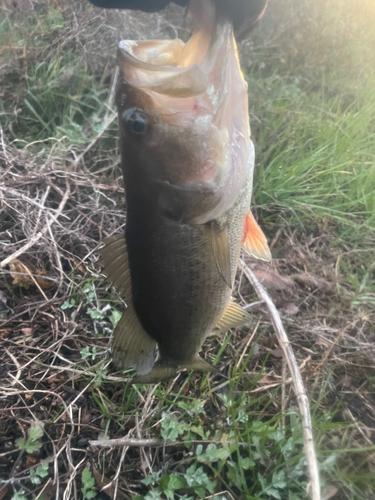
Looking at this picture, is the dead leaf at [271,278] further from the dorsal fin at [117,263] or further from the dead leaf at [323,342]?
the dorsal fin at [117,263]

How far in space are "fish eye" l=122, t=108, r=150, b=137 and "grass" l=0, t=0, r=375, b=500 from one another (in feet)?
4.35

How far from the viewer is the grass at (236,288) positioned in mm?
1882

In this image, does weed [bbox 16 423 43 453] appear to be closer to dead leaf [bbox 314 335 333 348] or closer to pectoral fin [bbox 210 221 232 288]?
pectoral fin [bbox 210 221 232 288]

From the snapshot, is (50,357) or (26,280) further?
(26,280)

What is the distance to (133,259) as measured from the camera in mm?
1494

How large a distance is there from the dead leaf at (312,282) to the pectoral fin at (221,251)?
1598 millimetres

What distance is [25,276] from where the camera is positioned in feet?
8.24

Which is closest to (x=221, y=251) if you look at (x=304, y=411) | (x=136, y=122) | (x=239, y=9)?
(x=136, y=122)

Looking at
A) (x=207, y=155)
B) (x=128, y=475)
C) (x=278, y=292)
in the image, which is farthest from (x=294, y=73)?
(x=128, y=475)

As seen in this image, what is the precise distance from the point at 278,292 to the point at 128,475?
1.60 metres

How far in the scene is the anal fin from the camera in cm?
166

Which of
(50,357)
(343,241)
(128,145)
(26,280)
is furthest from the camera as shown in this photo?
(343,241)

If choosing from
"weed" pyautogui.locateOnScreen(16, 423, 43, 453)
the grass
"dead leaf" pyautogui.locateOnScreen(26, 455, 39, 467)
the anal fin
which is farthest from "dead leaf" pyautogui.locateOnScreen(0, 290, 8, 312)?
the anal fin

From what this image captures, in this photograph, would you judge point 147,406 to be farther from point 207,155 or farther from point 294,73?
point 294,73
